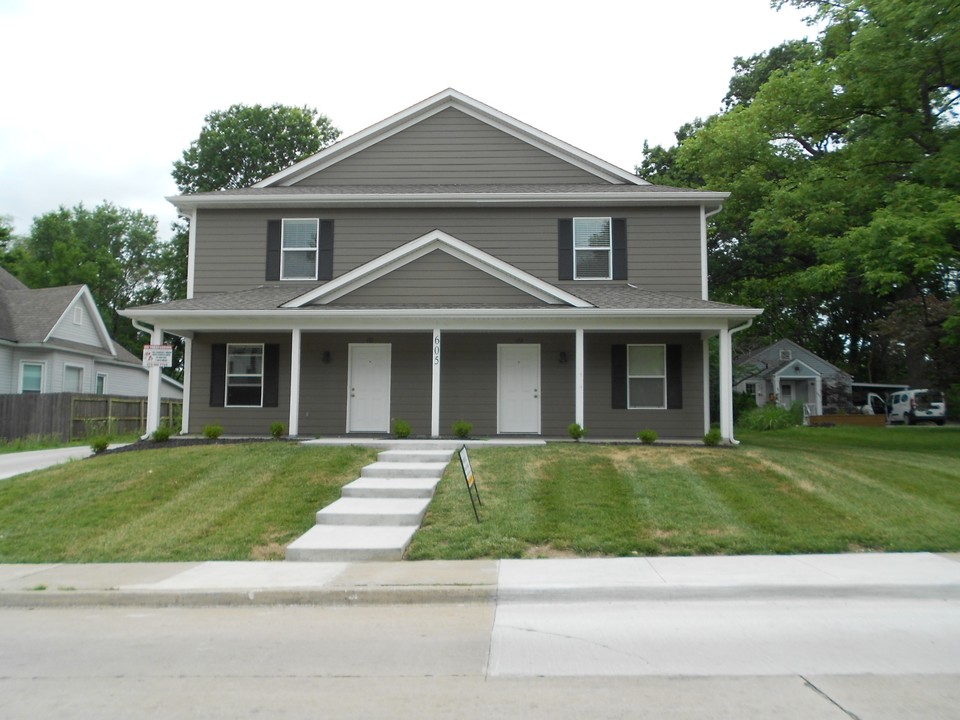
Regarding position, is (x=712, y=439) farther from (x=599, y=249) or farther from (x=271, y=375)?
(x=271, y=375)

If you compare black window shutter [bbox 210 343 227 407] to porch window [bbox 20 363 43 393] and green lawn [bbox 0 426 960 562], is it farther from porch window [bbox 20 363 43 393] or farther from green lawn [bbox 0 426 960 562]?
porch window [bbox 20 363 43 393]

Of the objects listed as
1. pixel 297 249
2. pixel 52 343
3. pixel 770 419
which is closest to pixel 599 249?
pixel 297 249

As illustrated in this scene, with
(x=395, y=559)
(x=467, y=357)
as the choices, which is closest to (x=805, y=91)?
(x=467, y=357)

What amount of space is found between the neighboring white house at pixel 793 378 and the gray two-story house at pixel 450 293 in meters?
23.2

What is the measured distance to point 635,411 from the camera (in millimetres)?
17234

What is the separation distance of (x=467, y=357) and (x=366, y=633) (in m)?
11.7

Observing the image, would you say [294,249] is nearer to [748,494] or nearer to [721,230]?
[748,494]

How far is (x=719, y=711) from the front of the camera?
437cm

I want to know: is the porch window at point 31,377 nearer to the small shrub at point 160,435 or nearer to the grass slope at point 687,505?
the small shrub at point 160,435

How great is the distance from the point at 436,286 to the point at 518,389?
3.00 m

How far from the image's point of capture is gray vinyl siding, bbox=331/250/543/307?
647 inches

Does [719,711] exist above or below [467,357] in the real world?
below

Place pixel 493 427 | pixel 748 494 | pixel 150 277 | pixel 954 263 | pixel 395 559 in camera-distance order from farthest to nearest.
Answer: pixel 150 277
pixel 954 263
pixel 493 427
pixel 748 494
pixel 395 559

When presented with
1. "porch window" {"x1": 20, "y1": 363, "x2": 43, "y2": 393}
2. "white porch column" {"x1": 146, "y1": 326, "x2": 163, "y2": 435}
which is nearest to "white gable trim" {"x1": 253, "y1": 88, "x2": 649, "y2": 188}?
"white porch column" {"x1": 146, "y1": 326, "x2": 163, "y2": 435}
